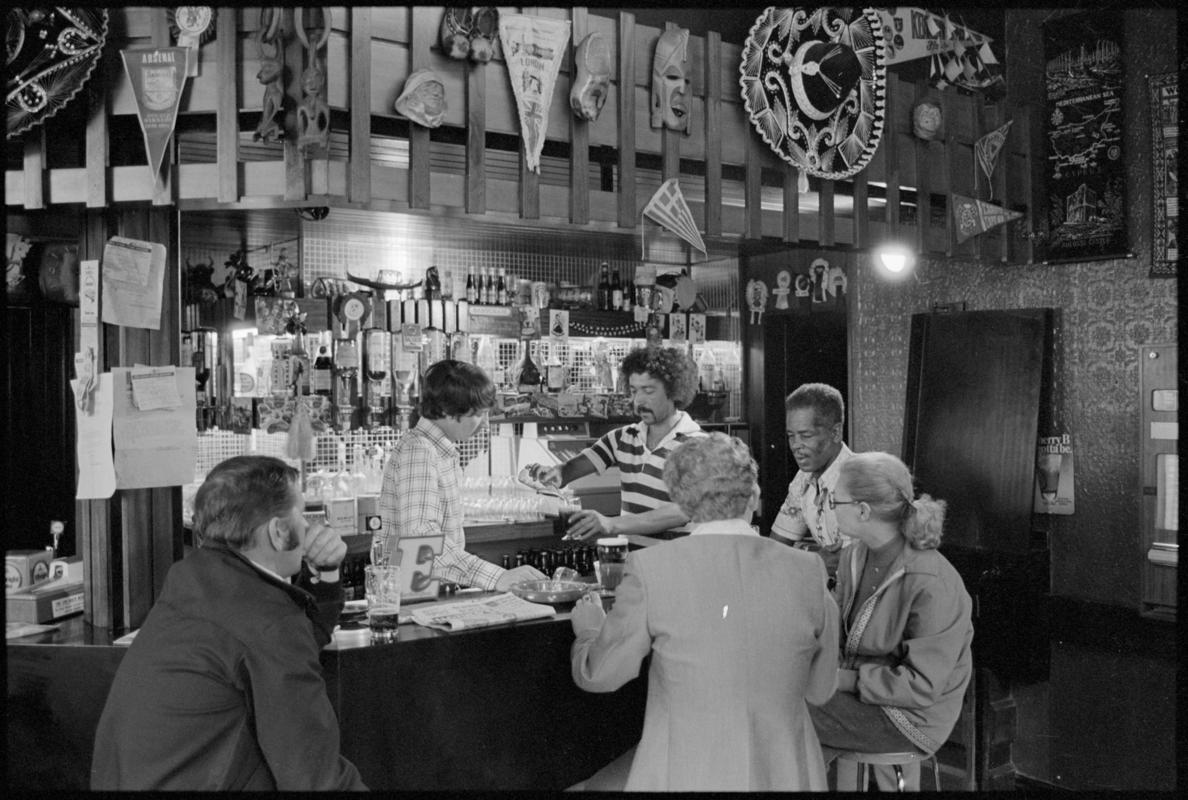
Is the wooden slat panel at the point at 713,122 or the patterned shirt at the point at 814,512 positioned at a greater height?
the wooden slat panel at the point at 713,122

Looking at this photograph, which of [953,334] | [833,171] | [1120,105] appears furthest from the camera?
[953,334]

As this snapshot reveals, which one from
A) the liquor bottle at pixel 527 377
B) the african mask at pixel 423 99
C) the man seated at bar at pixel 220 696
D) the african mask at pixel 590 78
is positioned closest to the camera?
the man seated at bar at pixel 220 696

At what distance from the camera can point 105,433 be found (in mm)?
3375

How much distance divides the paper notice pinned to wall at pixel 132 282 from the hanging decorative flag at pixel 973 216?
3.69 m

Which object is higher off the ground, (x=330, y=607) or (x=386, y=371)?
(x=386, y=371)

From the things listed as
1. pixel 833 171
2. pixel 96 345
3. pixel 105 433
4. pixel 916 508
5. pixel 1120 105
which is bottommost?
pixel 916 508

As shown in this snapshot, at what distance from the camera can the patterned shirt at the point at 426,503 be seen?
3.63 meters

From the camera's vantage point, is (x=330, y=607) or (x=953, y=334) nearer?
(x=330, y=607)

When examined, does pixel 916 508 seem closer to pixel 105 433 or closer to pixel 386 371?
pixel 105 433

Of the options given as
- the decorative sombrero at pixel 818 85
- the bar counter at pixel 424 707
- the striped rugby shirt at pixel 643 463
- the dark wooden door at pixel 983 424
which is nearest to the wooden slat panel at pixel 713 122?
the decorative sombrero at pixel 818 85

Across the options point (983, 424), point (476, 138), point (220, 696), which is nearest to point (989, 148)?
point (983, 424)

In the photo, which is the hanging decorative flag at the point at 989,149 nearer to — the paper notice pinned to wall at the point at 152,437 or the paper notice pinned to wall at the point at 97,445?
the paper notice pinned to wall at the point at 152,437

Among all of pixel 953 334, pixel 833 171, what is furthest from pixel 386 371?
pixel 953 334

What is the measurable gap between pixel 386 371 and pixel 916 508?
152 inches
